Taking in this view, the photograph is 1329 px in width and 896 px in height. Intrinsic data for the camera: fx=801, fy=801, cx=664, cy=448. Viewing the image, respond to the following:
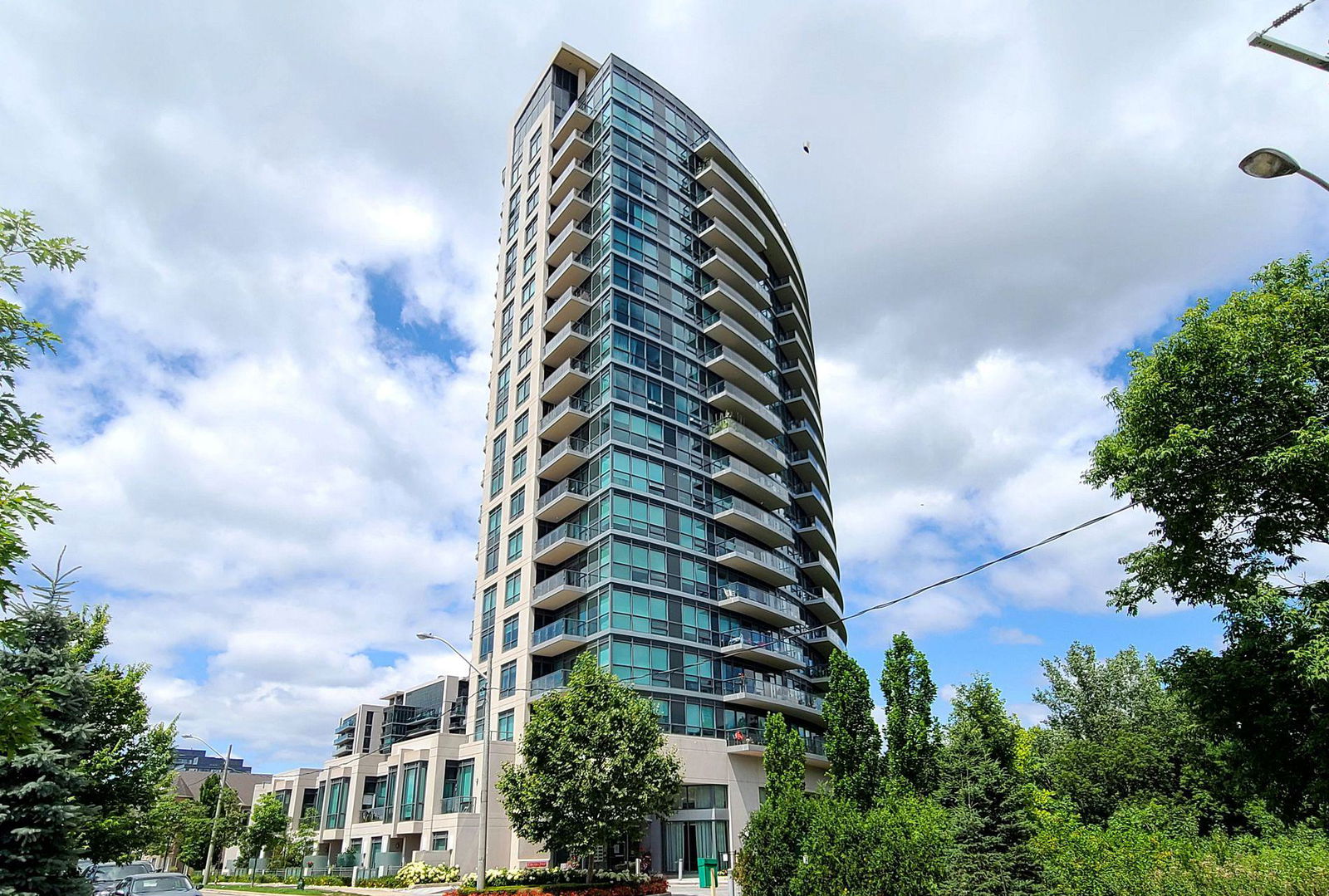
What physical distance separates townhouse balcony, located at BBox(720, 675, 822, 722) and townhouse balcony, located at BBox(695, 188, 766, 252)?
31.5 m

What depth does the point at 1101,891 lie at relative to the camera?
51.9ft

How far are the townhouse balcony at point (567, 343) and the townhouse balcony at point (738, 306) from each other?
912 cm

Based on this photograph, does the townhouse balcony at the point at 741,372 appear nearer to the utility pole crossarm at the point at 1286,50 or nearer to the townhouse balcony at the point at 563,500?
the townhouse balcony at the point at 563,500

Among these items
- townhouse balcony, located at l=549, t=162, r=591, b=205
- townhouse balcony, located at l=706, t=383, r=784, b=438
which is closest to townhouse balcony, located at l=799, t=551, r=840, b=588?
townhouse balcony, located at l=706, t=383, r=784, b=438

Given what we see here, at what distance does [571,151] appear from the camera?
5369 centimetres

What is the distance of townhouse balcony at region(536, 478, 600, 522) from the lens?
146 feet

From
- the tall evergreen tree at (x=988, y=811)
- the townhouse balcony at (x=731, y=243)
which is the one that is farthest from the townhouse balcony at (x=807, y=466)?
the tall evergreen tree at (x=988, y=811)

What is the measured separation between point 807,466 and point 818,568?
734cm

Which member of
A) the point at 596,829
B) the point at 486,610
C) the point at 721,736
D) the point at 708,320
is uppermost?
the point at 708,320

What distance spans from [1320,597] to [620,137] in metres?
45.6

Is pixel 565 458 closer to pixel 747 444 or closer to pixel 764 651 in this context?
pixel 747 444

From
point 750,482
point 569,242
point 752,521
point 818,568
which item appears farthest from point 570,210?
point 818,568

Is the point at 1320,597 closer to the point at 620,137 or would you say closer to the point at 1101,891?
the point at 1101,891

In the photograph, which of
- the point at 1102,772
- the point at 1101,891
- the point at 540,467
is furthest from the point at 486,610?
the point at 1101,891
